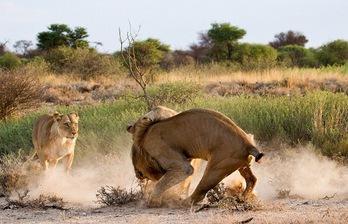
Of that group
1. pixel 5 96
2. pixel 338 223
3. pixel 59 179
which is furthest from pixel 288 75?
pixel 338 223

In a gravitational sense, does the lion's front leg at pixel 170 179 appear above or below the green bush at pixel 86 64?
below

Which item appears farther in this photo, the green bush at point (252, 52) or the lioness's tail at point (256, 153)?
the green bush at point (252, 52)

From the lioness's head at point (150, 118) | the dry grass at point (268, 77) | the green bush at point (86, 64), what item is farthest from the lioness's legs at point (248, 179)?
the green bush at point (86, 64)

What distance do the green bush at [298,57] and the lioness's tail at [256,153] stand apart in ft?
130

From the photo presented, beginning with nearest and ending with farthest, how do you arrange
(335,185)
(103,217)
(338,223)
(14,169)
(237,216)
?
(338,223) → (237,216) → (103,217) → (335,185) → (14,169)

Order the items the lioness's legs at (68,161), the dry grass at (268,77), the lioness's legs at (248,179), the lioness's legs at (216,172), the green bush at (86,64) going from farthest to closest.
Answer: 1. the green bush at (86,64)
2. the dry grass at (268,77)
3. the lioness's legs at (68,161)
4. the lioness's legs at (248,179)
5. the lioness's legs at (216,172)

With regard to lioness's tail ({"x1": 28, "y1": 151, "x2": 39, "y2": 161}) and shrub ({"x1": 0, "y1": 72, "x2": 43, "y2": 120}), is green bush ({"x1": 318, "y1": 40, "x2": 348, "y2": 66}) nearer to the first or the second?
shrub ({"x1": 0, "y1": 72, "x2": 43, "y2": 120})

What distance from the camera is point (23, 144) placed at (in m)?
15.3

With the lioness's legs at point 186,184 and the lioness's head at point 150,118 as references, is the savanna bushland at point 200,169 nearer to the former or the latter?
the lioness's legs at point 186,184

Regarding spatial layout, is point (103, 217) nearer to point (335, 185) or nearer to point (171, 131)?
point (171, 131)

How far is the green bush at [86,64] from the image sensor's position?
36688 mm

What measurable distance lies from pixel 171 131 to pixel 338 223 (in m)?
2.32

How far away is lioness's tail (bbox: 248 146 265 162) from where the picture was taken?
732 cm

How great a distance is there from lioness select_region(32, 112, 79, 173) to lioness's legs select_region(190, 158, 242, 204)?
4.59 meters
